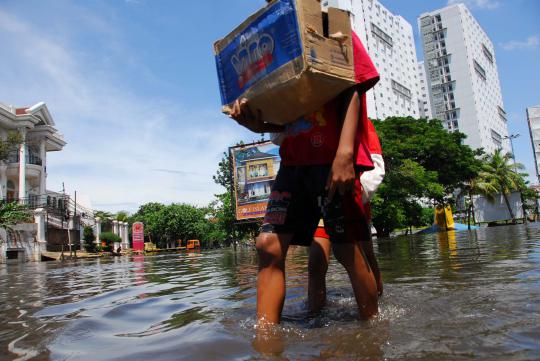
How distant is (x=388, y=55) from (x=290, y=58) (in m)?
84.2

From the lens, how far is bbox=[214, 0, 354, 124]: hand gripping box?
1916 mm

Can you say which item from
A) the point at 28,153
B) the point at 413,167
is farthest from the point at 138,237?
the point at 413,167

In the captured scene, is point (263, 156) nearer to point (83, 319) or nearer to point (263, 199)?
point (263, 199)

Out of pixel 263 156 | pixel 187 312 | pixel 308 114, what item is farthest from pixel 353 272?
pixel 263 156

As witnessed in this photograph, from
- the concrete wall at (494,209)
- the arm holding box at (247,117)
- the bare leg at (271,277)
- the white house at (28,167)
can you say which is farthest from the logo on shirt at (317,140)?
the concrete wall at (494,209)

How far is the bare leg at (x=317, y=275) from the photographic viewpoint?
263 centimetres

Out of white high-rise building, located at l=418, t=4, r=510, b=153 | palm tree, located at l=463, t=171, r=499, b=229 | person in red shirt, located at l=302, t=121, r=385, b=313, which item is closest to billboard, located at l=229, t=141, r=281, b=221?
person in red shirt, located at l=302, t=121, r=385, b=313

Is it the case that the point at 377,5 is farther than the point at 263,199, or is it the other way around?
the point at 377,5

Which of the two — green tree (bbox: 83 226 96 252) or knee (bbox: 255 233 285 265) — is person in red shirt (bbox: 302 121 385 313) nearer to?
knee (bbox: 255 233 285 265)

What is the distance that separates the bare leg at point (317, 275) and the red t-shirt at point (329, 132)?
0.71 meters

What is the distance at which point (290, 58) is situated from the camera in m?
1.94

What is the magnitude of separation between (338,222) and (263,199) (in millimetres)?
20868

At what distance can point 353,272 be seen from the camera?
7.00 ft

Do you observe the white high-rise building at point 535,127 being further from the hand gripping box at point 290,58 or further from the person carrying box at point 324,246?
the hand gripping box at point 290,58
